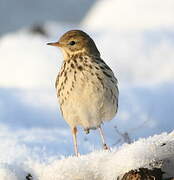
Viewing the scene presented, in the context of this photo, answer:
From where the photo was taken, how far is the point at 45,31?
48.2ft

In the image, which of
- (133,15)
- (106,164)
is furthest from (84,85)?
(133,15)

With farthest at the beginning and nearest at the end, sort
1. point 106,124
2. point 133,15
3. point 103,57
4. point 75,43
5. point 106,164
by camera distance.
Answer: point 133,15 < point 103,57 < point 106,124 < point 75,43 < point 106,164

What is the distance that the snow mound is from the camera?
458cm

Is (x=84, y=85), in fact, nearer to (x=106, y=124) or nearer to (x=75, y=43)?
(x=75, y=43)

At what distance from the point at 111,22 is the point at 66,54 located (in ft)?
26.9

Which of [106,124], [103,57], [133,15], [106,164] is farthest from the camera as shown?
[133,15]

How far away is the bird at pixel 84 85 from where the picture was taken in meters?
6.45

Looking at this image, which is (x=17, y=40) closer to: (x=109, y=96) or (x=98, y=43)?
(x=98, y=43)

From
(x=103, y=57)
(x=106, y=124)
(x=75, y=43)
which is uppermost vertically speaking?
(x=103, y=57)

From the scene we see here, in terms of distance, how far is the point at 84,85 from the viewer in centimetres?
641

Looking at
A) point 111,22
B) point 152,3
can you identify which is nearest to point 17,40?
point 111,22

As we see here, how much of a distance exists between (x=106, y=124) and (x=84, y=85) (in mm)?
2974

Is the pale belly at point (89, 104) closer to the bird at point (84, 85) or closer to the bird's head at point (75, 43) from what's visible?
the bird at point (84, 85)

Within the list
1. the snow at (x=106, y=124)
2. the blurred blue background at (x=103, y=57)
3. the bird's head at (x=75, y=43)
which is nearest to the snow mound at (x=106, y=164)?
the snow at (x=106, y=124)
